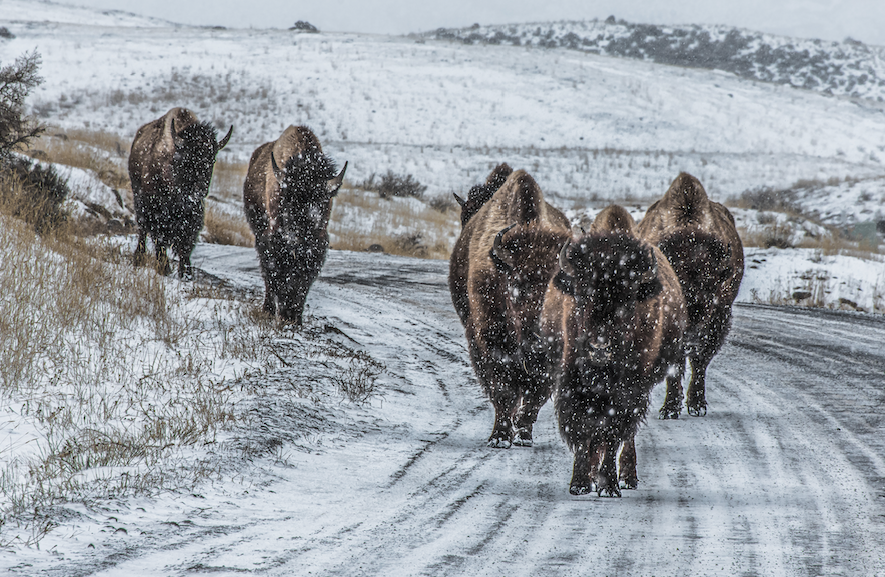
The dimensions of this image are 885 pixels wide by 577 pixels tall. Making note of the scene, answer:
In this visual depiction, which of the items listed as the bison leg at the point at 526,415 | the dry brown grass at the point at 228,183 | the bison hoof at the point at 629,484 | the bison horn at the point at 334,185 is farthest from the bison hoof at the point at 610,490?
the dry brown grass at the point at 228,183

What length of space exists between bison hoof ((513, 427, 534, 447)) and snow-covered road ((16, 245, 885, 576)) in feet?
0.23

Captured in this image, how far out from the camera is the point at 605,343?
392 cm

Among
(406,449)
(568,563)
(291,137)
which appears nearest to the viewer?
(568,563)

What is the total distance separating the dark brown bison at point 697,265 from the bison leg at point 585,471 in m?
2.24

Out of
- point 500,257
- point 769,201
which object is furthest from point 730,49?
point 500,257

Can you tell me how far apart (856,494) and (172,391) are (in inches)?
188

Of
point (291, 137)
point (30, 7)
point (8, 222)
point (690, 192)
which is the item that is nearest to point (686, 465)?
point (690, 192)

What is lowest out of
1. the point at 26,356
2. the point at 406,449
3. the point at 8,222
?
the point at 406,449

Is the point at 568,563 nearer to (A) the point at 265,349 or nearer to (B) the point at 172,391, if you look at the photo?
(B) the point at 172,391

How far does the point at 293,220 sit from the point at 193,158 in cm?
338

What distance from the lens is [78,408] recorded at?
4.95 m

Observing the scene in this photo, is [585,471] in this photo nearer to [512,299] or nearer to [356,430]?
[512,299]

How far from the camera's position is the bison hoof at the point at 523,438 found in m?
5.46

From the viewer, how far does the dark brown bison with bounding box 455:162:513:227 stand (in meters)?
7.21
